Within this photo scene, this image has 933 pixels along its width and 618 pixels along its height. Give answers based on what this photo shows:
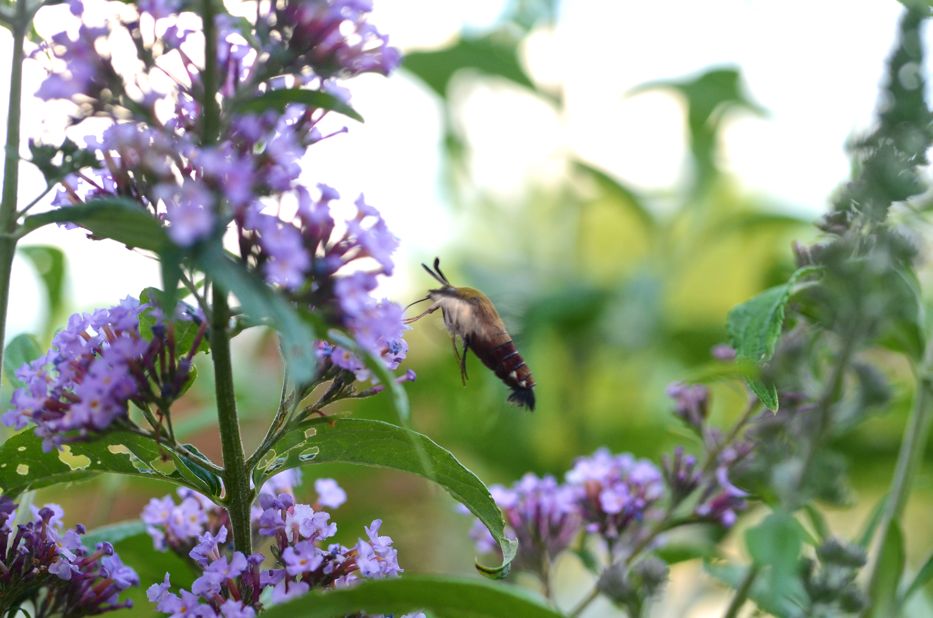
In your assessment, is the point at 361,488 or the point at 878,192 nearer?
the point at 878,192

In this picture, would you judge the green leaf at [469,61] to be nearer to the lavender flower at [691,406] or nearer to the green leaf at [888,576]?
the lavender flower at [691,406]

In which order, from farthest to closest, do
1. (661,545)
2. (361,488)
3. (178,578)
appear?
(361,488) < (661,545) < (178,578)

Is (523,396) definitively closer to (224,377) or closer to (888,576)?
(224,377)

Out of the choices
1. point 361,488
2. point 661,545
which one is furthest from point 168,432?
point 361,488

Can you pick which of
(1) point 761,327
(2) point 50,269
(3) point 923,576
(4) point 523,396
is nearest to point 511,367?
(4) point 523,396

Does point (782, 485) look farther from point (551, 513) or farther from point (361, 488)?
point (361, 488)

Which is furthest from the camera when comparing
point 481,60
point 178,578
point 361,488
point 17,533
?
point 361,488

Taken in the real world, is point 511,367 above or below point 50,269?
below
